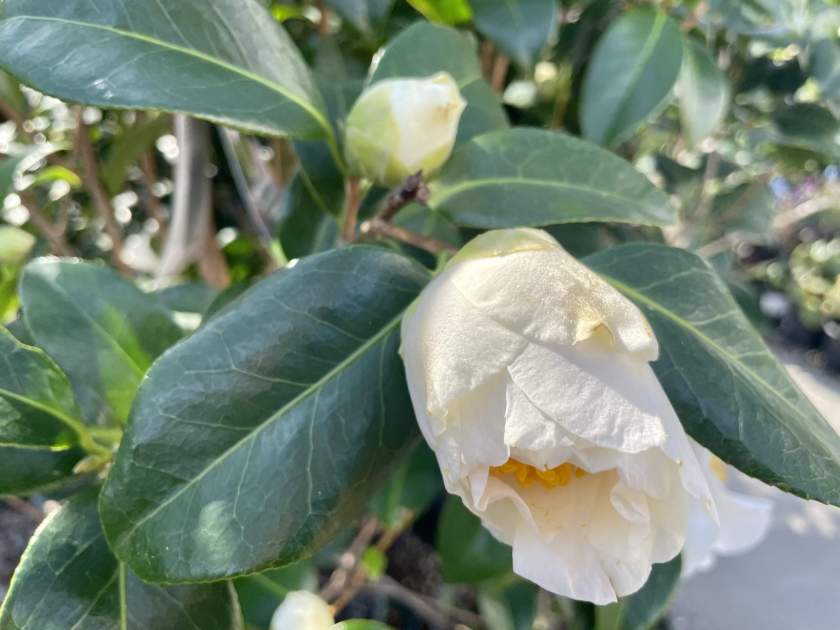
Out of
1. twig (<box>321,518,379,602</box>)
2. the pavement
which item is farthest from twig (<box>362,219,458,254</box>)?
the pavement

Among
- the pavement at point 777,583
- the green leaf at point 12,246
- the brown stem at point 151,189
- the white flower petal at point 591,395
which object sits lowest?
the pavement at point 777,583

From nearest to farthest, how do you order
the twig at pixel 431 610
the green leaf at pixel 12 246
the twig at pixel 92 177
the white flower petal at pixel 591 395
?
the white flower petal at pixel 591 395
the green leaf at pixel 12 246
the twig at pixel 92 177
the twig at pixel 431 610

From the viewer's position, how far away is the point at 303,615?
0.43 m

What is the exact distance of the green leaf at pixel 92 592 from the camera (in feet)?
1.22

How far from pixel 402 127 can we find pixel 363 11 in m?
0.24

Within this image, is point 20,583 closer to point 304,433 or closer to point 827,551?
point 304,433

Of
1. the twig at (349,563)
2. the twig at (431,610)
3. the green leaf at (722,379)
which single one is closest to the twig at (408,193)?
the green leaf at (722,379)

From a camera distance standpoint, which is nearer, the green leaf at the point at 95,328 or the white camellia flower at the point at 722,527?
the green leaf at the point at 95,328

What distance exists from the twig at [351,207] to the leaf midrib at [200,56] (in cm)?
5

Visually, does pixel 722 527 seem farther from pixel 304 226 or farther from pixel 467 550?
pixel 304 226

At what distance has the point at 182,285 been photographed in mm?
709

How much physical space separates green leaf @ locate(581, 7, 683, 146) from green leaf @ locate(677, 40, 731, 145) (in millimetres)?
70

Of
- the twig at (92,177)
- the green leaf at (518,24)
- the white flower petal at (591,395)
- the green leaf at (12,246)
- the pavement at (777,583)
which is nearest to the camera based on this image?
the white flower petal at (591,395)

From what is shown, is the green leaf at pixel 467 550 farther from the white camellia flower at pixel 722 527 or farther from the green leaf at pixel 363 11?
the green leaf at pixel 363 11
